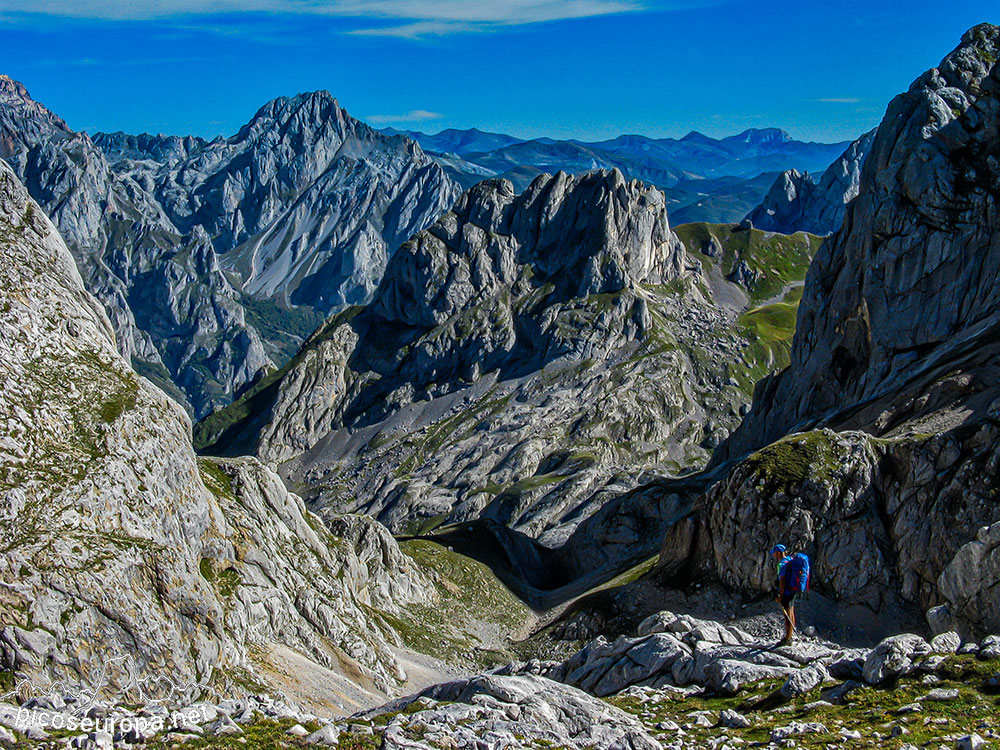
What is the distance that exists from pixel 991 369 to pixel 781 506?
23.6 m

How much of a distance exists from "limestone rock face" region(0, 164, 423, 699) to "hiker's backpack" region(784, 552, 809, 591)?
28.6 meters

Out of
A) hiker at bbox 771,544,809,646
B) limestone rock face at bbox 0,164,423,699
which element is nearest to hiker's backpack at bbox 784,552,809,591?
hiker at bbox 771,544,809,646

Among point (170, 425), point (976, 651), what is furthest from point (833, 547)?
point (170, 425)

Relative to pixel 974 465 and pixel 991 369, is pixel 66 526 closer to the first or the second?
pixel 974 465

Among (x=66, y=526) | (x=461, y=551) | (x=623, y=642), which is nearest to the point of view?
(x=623, y=642)

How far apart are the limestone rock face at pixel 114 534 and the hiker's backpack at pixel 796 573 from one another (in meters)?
28.6

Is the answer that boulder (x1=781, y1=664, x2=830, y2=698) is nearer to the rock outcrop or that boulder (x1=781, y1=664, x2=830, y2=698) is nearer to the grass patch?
the rock outcrop

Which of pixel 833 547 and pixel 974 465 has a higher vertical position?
pixel 974 465

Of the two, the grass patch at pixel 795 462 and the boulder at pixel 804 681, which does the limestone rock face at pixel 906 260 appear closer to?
the grass patch at pixel 795 462

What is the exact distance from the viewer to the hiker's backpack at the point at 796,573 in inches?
1350

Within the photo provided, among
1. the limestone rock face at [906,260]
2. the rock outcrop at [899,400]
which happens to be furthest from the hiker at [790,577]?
the limestone rock face at [906,260]

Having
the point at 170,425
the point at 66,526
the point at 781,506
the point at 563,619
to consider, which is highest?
the point at 170,425

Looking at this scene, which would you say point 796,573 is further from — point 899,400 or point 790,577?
point 899,400

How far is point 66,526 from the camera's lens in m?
44.0
